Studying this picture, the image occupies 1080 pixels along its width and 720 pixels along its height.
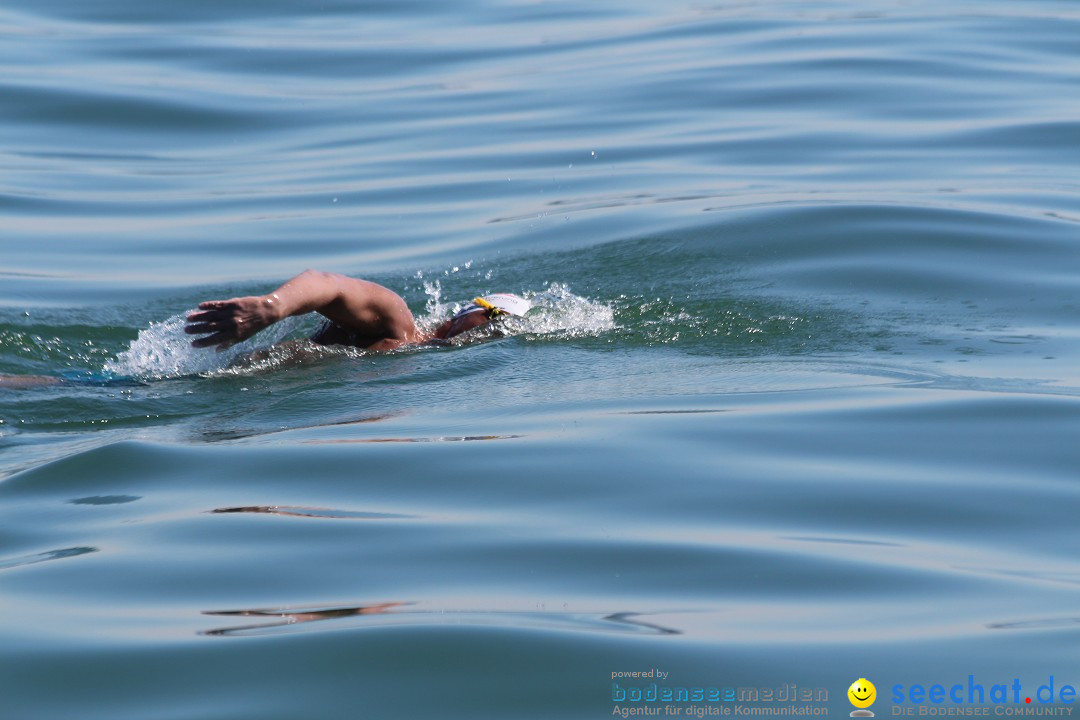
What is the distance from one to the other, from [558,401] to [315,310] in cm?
134

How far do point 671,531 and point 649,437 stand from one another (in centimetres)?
123

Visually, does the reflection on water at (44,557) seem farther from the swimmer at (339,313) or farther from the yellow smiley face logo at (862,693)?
the yellow smiley face logo at (862,693)

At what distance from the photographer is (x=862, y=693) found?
4.09 metres

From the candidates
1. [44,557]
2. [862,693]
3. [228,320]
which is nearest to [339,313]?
[228,320]

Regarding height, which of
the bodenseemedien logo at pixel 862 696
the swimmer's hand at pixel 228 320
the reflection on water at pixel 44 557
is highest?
the swimmer's hand at pixel 228 320

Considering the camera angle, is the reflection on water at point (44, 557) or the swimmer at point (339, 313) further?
the swimmer at point (339, 313)

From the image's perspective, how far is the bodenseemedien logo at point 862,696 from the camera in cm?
399

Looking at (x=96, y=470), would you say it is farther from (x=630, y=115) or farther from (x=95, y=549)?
(x=630, y=115)

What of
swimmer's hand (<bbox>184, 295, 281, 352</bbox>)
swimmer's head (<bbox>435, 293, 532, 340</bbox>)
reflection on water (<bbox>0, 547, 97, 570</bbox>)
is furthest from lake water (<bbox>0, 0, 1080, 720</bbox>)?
swimmer's hand (<bbox>184, 295, 281, 352</bbox>)

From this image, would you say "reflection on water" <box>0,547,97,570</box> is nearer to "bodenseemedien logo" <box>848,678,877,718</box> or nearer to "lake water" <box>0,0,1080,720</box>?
"lake water" <box>0,0,1080,720</box>

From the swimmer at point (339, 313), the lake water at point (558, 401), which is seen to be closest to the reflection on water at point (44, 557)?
the lake water at point (558, 401)

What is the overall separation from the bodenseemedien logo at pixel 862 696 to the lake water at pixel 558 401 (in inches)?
1.4

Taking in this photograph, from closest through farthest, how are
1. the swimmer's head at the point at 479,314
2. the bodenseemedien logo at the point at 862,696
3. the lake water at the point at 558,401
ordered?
the bodenseemedien logo at the point at 862,696 → the lake water at the point at 558,401 → the swimmer's head at the point at 479,314

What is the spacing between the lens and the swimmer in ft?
21.4
